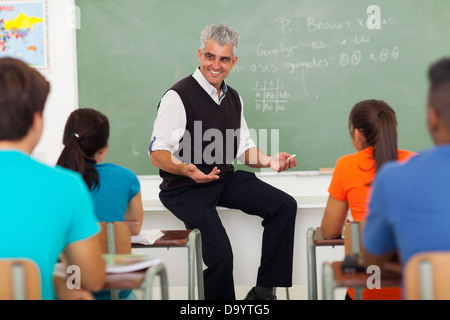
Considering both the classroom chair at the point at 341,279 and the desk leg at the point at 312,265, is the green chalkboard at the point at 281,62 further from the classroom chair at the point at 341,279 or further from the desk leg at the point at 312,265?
the classroom chair at the point at 341,279

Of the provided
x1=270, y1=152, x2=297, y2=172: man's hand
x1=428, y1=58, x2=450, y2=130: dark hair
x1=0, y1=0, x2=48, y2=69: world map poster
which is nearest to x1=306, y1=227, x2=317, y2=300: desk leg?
x1=270, y1=152, x2=297, y2=172: man's hand

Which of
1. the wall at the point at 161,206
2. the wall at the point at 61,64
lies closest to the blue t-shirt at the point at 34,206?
the wall at the point at 161,206

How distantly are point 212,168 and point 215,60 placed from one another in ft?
2.09

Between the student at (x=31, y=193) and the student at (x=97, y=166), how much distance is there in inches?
34.1

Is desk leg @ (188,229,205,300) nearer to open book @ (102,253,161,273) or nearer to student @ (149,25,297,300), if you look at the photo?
student @ (149,25,297,300)

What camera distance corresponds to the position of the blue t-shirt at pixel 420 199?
1185mm

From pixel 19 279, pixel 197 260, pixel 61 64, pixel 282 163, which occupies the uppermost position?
pixel 61 64

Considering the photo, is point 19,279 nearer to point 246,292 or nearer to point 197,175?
point 197,175

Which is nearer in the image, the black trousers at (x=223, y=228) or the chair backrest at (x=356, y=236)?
the chair backrest at (x=356, y=236)

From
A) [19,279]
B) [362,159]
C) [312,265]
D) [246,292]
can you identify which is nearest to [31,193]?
[19,279]

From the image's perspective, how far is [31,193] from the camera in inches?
49.6

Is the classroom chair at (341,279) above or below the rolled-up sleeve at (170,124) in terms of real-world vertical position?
below

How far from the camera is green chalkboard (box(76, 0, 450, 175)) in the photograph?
360 cm

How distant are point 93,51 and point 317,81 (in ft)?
5.10
